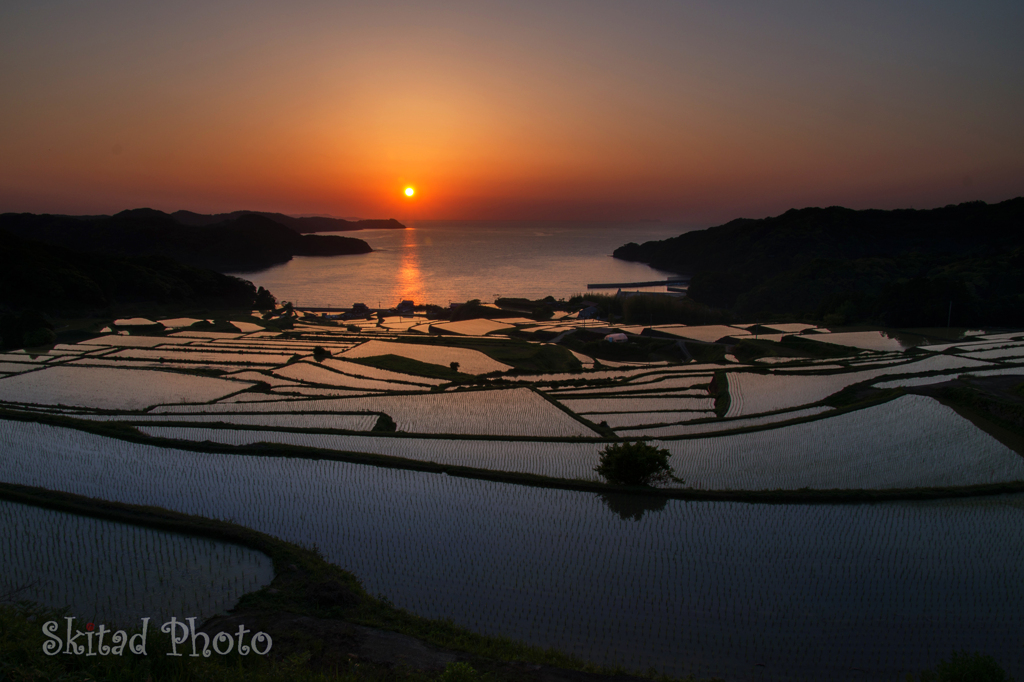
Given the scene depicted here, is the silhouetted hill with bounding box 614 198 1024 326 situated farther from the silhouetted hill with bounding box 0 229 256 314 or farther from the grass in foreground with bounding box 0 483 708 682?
the silhouetted hill with bounding box 0 229 256 314

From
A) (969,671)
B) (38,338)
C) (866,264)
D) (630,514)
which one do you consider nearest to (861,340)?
(630,514)

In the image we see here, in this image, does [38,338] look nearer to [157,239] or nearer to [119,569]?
[119,569]

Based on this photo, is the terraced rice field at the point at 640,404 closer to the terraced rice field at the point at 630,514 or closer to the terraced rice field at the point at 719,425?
the terraced rice field at the point at 630,514

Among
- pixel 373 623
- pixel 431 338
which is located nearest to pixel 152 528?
pixel 373 623

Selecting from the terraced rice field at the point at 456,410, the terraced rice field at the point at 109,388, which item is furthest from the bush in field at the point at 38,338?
the terraced rice field at the point at 456,410

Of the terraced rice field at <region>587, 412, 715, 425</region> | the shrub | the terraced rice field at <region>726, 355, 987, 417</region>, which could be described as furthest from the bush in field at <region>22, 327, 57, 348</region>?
the terraced rice field at <region>726, 355, 987, 417</region>

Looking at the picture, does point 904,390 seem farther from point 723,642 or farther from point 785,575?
point 723,642
